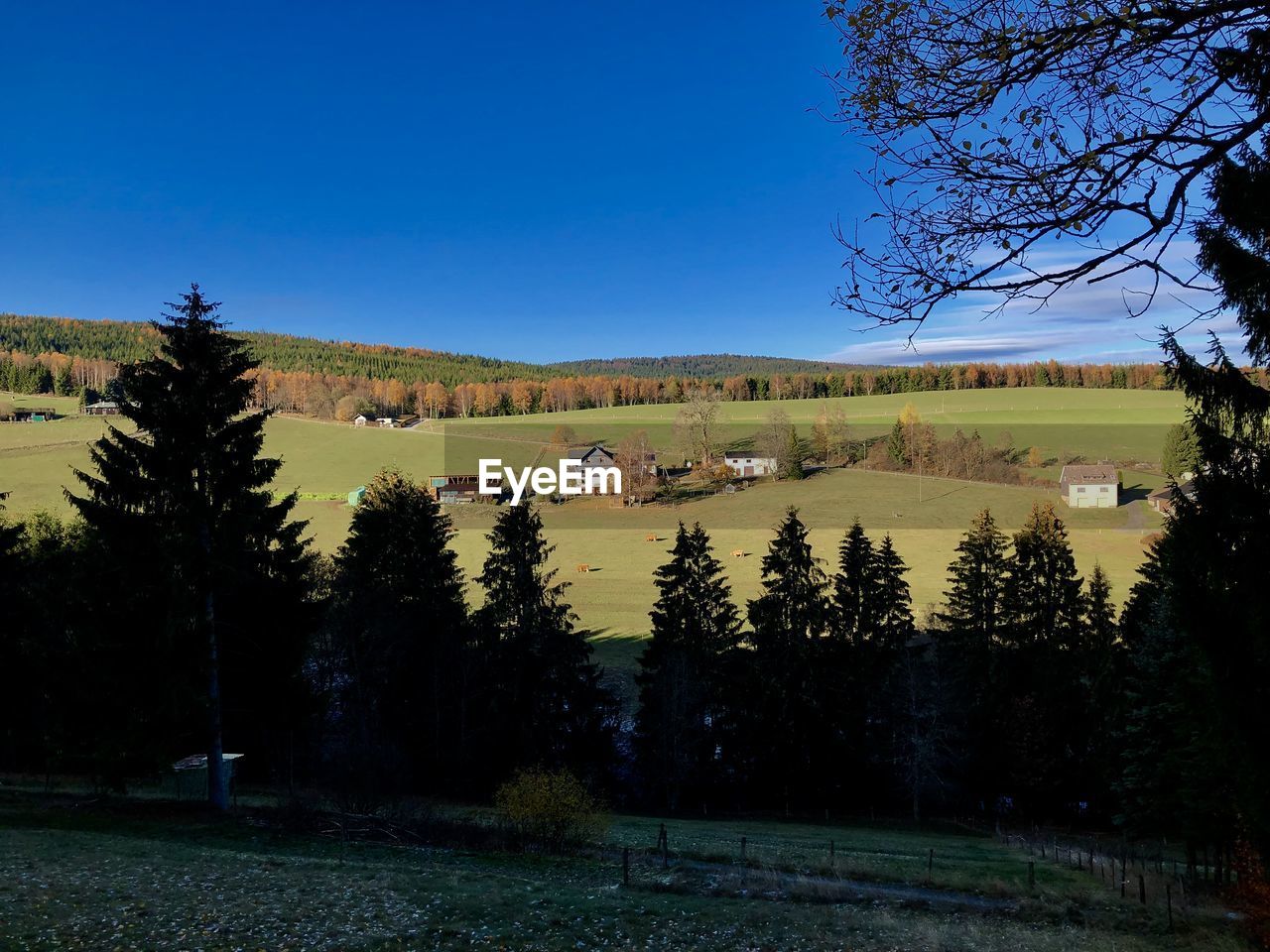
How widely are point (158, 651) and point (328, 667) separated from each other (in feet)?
49.6

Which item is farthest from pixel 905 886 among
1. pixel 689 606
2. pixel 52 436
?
pixel 52 436

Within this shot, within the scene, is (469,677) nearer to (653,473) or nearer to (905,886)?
(905,886)

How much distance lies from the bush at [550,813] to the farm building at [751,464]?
69692 millimetres

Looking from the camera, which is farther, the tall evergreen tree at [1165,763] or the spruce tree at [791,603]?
the spruce tree at [791,603]

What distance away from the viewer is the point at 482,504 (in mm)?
78000

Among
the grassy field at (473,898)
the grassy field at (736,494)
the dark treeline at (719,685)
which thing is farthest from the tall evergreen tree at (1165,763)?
the grassy field at (736,494)

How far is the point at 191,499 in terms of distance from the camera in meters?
17.5

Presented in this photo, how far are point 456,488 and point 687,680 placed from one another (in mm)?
55738

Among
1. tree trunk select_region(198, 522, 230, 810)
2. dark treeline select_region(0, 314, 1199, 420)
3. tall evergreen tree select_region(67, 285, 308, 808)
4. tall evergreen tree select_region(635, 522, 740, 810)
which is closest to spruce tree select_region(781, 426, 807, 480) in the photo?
dark treeline select_region(0, 314, 1199, 420)

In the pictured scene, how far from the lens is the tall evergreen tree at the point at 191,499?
1709 centimetres

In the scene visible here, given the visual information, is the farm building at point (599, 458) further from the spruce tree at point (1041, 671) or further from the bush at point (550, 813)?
the bush at point (550, 813)

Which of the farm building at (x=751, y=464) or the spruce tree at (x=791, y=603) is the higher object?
the farm building at (x=751, y=464)

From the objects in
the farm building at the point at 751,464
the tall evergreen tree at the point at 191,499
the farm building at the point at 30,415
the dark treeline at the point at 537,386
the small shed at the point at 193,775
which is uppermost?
the dark treeline at the point at 537,386

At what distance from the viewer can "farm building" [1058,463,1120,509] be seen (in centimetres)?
6944
